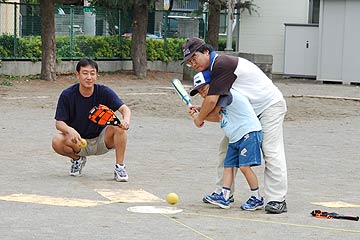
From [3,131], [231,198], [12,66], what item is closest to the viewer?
[231,198]

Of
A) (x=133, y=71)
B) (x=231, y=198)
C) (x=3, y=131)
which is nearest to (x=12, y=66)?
(x=133, y=71)

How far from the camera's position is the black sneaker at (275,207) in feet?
27.4

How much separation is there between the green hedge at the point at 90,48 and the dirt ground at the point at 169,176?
241 inches

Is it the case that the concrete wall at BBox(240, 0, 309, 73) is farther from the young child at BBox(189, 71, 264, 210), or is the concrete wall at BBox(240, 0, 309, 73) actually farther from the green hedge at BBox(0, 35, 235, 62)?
the young child at BBox(189, 71, 264, 210)

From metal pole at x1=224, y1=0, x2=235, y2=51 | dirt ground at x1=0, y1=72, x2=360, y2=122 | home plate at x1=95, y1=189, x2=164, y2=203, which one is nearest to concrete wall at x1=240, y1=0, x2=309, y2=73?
dirt ground at x1=0, y1=72, x2=360, y2=122

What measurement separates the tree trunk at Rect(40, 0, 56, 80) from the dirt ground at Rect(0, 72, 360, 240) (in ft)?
15.9

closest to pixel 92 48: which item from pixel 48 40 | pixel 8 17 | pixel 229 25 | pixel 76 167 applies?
pixel 8 17

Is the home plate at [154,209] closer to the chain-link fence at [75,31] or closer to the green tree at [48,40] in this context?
the green tree at [48,40]

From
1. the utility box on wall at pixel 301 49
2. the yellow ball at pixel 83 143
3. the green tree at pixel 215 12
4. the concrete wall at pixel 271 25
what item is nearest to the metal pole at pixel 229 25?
the green tree at pixel 215 12

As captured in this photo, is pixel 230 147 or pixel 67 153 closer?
pixel 230 147

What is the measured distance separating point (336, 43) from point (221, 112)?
2201 cm

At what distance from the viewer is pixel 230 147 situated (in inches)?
337

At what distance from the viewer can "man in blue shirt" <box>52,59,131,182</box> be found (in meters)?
9.97

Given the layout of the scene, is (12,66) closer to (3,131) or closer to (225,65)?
(3,131)
